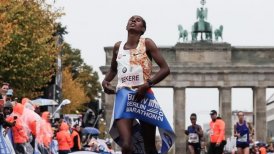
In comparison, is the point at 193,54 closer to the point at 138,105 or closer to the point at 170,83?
the point at 170,83

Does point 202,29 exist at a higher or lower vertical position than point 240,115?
higher

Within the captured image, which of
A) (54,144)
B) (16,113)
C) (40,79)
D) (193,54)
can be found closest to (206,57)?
(193,54)

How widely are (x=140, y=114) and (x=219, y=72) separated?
70255 mm

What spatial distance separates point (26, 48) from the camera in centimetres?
4166

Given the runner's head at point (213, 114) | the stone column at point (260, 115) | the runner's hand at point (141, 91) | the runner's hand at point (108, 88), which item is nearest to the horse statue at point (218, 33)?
the stone column at point (260, 115)

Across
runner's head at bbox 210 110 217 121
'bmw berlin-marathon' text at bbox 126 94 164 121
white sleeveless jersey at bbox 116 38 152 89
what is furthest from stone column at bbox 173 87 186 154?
'bmw berlin-marathon' text at bbox 126 94 164 121

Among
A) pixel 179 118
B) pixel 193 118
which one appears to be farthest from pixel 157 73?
pixel 179 118

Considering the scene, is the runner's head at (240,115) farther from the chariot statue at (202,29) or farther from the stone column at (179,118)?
the chariot statue at (202,29)

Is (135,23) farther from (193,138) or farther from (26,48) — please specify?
(26,48)

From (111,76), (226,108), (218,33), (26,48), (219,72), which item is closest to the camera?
(111,76)

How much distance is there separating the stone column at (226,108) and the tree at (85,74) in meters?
25.9

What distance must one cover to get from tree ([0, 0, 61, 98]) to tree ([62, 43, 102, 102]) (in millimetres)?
58433

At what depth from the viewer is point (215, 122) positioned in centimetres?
2578

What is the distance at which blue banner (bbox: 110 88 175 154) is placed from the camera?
36.0ft
